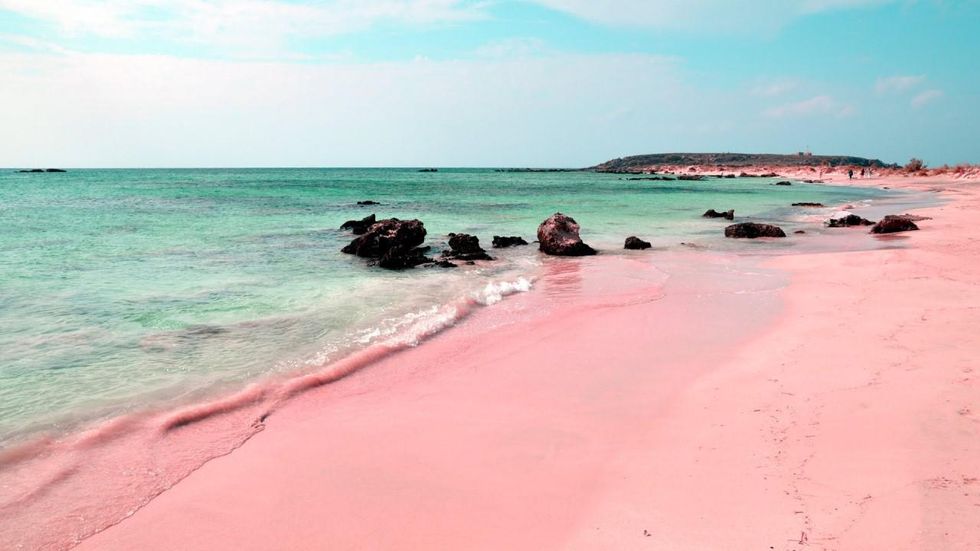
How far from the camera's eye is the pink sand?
3557 mm

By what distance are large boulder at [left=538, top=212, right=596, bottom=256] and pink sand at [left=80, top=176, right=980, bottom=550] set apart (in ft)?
25.8

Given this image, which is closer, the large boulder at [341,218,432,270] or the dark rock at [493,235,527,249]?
the large boulder at [341,218,432,270]

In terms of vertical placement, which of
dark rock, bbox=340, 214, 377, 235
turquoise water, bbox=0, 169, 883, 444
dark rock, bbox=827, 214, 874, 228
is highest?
dark rock, bbox=340, 214, 377, 235

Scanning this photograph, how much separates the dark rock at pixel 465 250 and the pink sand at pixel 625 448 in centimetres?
739

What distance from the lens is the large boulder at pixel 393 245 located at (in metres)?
14.2

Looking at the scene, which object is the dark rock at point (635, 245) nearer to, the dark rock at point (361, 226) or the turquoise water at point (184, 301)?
the turquoise water at point (184, 301)

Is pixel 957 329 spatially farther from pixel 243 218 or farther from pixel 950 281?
pixel 243 218

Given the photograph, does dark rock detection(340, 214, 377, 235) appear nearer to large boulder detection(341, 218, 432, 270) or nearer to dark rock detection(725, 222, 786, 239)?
large boulder detection(341, 218, 432, 270)

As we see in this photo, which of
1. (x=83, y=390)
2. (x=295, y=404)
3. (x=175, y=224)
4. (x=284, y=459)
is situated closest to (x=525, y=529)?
(x=284, y=459)

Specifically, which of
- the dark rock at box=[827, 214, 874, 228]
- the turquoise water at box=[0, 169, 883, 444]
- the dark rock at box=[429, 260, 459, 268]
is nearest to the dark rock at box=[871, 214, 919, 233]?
the dark rock at box=[827, 214, 874, 228]

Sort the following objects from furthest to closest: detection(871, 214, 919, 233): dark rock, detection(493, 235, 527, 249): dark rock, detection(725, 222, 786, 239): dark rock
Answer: detection(725, 222, 786, 239): dark rock < detection(871, 214, 919, 233): dark rock < detection(493, 235, 527, 249): dark rock

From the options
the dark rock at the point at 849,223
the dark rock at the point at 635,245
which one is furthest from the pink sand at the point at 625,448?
the dark rock at the point at 849,223

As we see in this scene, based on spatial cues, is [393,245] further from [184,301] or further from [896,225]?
[896,225]

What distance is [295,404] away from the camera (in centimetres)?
575
